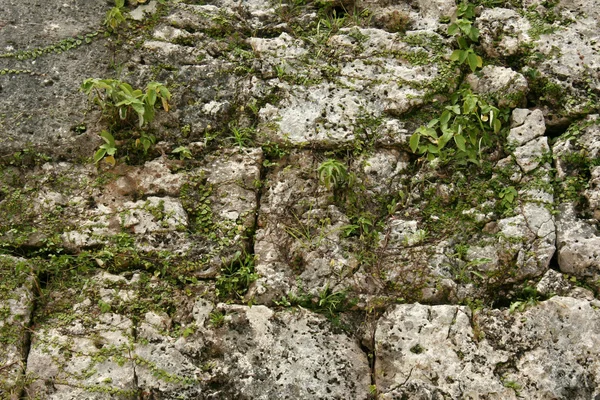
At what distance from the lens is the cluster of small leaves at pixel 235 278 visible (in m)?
3.72

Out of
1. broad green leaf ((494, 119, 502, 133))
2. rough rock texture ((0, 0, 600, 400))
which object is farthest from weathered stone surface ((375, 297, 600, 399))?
broad green leaf ((494, 119, 502, 133))

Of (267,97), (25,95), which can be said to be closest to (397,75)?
(267,97)

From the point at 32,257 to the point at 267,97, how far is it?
1.83 metres

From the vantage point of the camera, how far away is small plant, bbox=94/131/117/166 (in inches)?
155

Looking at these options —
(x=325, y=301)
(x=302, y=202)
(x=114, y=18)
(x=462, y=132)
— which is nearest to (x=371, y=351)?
(x=325, y=301)

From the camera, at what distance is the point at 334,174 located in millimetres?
3912

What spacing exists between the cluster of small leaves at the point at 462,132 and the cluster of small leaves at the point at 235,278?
132 centimetres

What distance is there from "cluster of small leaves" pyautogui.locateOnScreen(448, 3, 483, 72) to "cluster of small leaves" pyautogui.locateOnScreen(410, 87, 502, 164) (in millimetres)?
292

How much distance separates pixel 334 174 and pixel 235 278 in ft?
2.95

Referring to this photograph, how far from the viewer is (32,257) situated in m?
3.75

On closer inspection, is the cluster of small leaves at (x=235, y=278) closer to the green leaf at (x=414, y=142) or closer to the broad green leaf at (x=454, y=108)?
the green leaf at (x=414, y=142)

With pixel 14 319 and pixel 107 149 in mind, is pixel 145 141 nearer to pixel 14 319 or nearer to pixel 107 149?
pixel 107 149

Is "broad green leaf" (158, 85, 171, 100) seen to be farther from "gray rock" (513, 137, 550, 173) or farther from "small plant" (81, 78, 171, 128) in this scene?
"gray rock" (513, 137, 550, 173)

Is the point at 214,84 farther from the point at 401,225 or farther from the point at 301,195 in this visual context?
the point at 401,225
